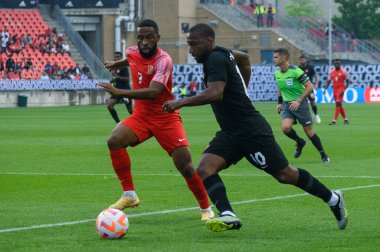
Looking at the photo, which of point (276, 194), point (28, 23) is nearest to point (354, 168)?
point (276, 194)

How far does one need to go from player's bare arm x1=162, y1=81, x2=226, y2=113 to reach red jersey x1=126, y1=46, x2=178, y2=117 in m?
1.78

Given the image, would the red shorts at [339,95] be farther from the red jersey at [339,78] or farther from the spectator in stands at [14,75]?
the spectator in stands at [14,75]

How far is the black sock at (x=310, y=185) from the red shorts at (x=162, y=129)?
70.8 inches

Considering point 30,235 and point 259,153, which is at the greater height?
point 259,153

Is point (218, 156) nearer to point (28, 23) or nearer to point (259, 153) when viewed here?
point (259, 153)

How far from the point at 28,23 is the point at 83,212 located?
177 feet

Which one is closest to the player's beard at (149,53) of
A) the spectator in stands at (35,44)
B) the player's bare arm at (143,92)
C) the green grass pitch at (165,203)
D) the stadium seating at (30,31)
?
the player's bare arm at (143,92)

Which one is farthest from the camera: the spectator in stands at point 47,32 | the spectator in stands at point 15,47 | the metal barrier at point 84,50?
the metal barrier at point 84,50

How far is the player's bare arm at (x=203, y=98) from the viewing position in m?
9.74

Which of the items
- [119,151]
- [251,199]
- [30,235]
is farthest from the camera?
[251,199]

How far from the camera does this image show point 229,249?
9.21m

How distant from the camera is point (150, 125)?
39.0 feet

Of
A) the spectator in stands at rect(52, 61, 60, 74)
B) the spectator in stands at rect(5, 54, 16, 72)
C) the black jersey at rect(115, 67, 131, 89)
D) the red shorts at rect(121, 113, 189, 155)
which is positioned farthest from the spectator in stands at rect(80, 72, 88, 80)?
the red shorts at rect(121, 113, 189, 155)

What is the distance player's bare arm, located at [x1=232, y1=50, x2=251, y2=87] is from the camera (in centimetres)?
1098
